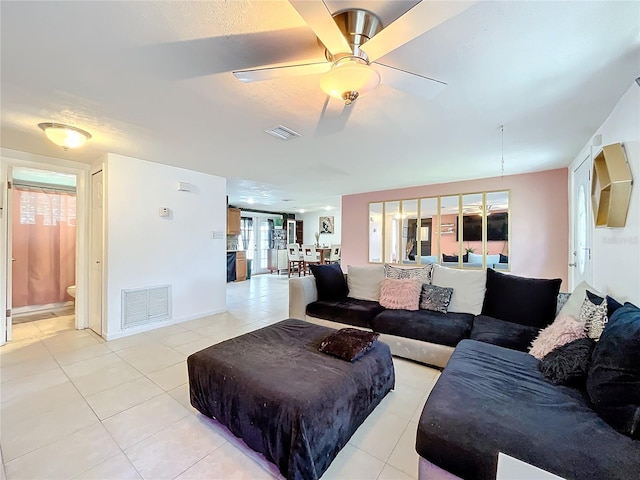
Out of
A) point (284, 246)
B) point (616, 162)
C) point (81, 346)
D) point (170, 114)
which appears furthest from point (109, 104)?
point (284, 246)

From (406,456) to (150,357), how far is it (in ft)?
8.54

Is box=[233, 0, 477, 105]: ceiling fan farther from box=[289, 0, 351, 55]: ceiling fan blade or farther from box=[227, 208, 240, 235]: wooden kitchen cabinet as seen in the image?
box=[227, 208, 240, 235]: wooden kitchen cabinet

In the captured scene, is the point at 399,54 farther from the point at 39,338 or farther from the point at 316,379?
the point at 39,338

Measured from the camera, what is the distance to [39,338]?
132 inches

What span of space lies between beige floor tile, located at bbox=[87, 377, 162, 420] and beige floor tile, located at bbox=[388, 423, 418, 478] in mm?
1818

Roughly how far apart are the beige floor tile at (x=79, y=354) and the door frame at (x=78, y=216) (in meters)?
0.95

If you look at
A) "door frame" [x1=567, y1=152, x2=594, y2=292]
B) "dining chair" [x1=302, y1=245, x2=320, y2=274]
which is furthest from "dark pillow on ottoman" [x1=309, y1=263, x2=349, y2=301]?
A: "dining chair" [x1=302, y1=245, x2=320, y2=274]

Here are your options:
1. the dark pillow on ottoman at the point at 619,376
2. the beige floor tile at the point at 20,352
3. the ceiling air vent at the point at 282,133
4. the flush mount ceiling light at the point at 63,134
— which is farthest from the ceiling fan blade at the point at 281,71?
the beige floor tile at the point at 20,352

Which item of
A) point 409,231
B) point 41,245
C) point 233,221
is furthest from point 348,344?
point 233,221

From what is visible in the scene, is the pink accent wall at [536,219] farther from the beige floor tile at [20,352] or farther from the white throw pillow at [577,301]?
the beige floor tile at [20,352]

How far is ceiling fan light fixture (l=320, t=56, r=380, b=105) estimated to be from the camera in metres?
1.32

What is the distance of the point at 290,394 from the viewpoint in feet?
4.59

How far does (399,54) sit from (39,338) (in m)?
4.89

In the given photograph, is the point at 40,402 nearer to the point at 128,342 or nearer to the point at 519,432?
the point at 128,342
